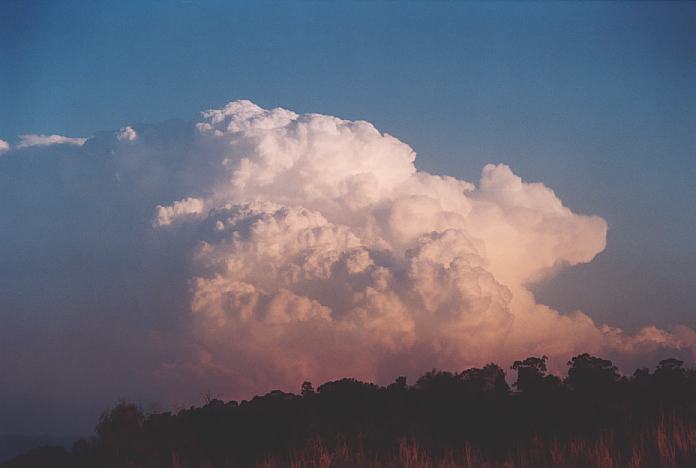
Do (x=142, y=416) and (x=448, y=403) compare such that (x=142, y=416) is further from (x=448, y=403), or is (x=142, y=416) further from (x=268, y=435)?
(x=448, y=403)

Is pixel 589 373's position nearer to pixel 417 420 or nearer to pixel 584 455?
pixel 417 420

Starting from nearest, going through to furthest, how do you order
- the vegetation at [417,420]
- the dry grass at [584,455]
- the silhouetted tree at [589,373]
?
the dry grass at [584,455]
the vegetation at [417,420]
the silhouetted tree at [589,373]

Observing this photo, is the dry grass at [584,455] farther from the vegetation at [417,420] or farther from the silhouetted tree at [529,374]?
the silhouetted tree at [529,374]

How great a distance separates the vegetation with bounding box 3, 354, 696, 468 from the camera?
22.0 m

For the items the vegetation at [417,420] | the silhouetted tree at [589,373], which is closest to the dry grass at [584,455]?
the vegetation at [417,420]

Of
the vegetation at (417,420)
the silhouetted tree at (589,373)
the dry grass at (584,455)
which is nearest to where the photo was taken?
the dry grass at (584,455)

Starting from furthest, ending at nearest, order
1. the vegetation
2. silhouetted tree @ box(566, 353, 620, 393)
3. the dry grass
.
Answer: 1. silhouetted tree @ box(566, 353, 620, 393)
2. the vegetation
3. the dry grass

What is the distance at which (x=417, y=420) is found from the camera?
3256cm

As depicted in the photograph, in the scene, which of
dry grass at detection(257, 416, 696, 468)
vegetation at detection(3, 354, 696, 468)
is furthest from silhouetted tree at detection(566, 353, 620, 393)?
dry grass at detection(257, 416, 696, 468)

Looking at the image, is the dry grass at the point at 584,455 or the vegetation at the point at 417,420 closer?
the dry grass at the point at 584,455

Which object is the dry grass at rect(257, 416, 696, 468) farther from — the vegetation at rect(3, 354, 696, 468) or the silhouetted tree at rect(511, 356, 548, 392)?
the silhouetted tree at rect(511, 356, 548, 392)

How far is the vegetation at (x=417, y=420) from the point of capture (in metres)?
22.0

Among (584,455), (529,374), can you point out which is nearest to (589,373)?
(529,374)

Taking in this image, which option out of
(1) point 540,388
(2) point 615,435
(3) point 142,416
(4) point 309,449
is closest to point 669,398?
(1) point 540,388
